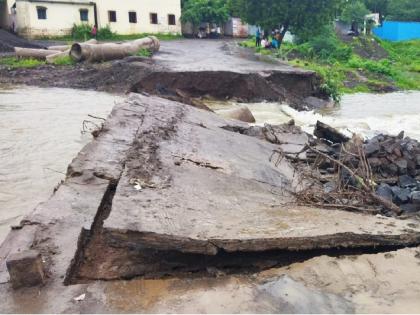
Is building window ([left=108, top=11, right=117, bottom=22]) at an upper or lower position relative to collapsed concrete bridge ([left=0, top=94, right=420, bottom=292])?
upper

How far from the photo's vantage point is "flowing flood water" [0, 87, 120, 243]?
616 centimetres

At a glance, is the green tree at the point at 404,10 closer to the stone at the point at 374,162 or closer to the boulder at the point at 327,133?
the boulder at the point at 327,133

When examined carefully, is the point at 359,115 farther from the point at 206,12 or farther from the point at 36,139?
the point at 206,12

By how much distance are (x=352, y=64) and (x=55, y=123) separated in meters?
19.8

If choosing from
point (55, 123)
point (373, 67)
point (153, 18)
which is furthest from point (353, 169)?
point (153, 18)

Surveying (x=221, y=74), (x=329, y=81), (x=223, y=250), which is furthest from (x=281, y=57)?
(x=223, y=250)

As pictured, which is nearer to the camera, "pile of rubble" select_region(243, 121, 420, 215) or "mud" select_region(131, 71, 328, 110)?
"pile of rubble" select_region(243, 121, 420, 215)

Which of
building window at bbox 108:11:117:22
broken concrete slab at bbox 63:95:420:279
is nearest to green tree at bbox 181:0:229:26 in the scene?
building window at bbox 108:11:117:22

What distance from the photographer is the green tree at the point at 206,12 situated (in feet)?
120

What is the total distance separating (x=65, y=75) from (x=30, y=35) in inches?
600

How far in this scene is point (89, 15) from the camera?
3412 centimetres

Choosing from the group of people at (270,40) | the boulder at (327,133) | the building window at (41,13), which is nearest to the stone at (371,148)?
the boulder at (327,133)

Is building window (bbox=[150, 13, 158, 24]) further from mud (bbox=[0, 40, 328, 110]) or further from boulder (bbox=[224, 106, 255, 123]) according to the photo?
boulder (bbox=[224, 106, 255, 123])

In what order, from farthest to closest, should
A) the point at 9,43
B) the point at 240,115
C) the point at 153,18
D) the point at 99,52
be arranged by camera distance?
the point at 153,18 < the point at 9,43 < the point at 99,52 < the point at 240,115
